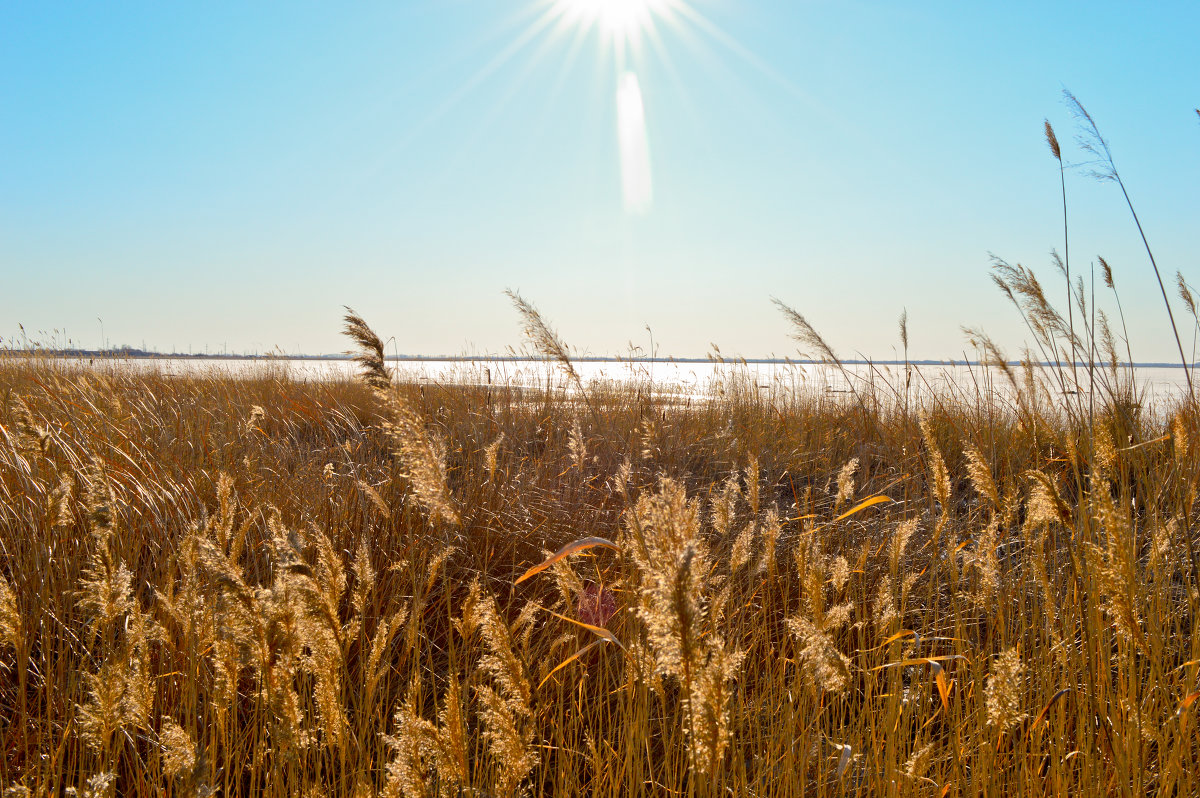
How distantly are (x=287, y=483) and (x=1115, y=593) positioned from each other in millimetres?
2775

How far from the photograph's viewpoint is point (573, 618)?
142cm

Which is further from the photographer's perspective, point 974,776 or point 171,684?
point 171,684

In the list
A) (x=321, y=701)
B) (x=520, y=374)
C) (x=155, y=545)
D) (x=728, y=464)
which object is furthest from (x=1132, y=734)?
(x=520, y=374)

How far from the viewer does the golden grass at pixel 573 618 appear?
871mm

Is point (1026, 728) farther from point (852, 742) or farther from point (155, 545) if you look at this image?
point (155, 545)

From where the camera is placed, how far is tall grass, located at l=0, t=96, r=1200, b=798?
→ 873 millimetres

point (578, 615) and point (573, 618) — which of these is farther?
point (578, 615)

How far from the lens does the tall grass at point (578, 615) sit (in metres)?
0.87

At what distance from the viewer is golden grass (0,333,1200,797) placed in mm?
871

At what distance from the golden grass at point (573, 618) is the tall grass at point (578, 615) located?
13 millimetres

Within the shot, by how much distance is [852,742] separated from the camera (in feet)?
4.90

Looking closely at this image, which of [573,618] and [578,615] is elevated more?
[573,618]

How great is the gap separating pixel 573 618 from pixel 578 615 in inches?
13.1

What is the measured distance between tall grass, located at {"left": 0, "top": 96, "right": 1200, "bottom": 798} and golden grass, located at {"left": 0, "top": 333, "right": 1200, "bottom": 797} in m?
0.01
